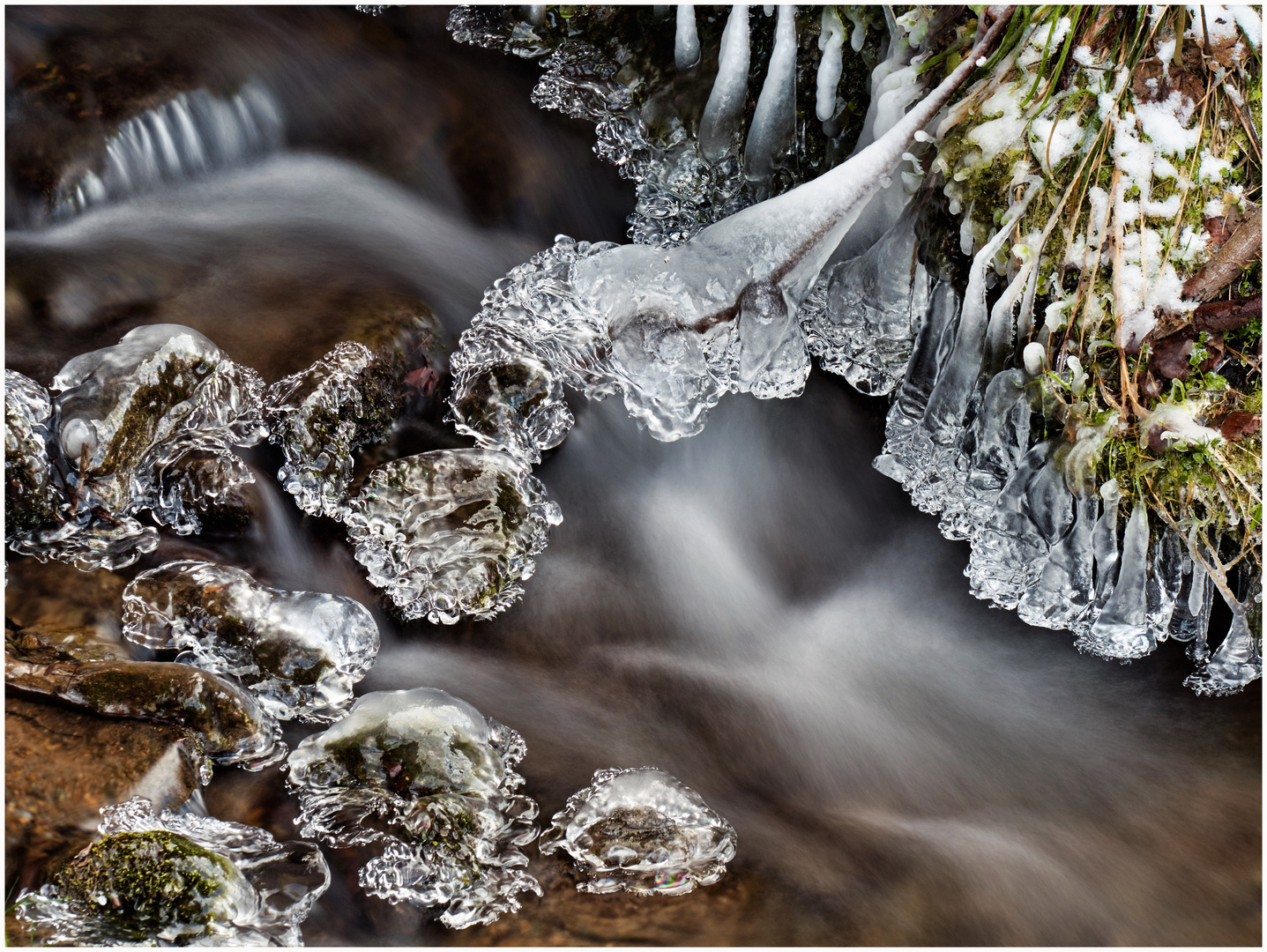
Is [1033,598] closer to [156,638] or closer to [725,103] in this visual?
[725,103]

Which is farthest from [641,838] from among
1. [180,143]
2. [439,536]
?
[180,143]

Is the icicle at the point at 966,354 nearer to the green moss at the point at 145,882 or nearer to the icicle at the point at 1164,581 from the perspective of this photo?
the icicle at the point at 1164,581

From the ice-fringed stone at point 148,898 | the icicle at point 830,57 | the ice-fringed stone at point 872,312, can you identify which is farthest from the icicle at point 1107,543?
the ice-fringed stone at point 148,898

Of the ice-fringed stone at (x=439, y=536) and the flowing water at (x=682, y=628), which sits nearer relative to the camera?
the flowing water at (x=682, y=628)

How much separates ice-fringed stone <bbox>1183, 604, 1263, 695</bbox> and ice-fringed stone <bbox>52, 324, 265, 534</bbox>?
11.1 ft

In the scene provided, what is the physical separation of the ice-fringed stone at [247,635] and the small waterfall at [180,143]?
151 cm

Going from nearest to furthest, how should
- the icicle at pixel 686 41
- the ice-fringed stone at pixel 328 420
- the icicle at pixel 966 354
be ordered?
the icicle at pixel 966 354 < the ice-fringed stone at pixel 328 420 < the icicle at pixel 686 41

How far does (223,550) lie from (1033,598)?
2.81m

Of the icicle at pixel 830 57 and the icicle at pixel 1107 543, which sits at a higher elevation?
the icicle at pixel 830 57

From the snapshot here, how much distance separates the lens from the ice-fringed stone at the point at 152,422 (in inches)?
97.4

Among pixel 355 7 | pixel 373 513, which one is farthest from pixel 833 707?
pixel 355 7

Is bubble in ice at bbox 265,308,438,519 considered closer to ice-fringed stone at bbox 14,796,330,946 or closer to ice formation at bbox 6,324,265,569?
ice formation at bbox 6,324,265,569

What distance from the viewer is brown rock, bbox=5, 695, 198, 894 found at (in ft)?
6.39

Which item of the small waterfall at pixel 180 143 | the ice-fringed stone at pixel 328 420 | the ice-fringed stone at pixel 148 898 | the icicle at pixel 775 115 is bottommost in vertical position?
the ice-fringed stone at pixel 148 898
